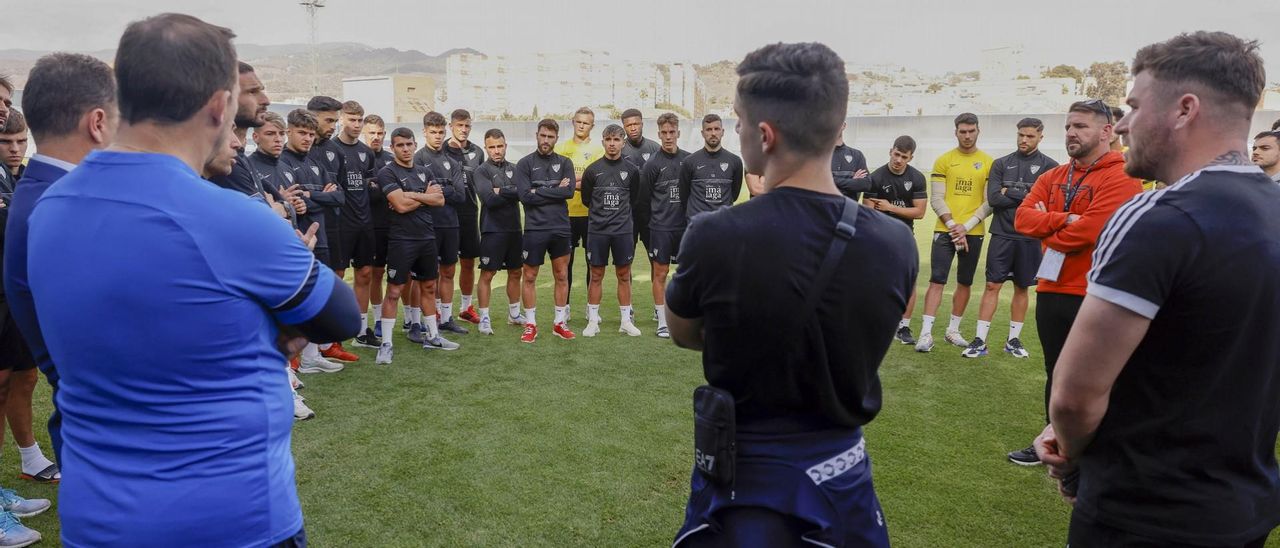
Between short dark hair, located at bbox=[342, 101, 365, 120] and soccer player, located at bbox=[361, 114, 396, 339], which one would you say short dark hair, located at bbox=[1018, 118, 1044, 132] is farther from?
short dark hair, located at bbox=[342, 101, 365, 120]

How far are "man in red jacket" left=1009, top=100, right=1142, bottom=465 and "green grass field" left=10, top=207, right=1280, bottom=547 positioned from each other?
0.67 meters

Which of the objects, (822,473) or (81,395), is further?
(822,473)

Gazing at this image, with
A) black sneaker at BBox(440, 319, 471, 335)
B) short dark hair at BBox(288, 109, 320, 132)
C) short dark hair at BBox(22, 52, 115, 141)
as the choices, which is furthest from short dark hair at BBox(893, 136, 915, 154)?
short dark hair at BBox(22, 52, 115, 141)

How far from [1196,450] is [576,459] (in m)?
3.40

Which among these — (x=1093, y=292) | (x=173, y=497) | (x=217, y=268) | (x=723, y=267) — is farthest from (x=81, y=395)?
(x=1093, y=292)

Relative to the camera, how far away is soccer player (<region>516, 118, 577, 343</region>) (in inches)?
306

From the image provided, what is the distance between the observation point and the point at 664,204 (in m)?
8.27

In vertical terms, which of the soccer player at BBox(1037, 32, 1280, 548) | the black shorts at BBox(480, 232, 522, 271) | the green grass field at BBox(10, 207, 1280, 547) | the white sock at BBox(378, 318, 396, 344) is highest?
the soccer player at BBox(1037, 32, 1280, 548)

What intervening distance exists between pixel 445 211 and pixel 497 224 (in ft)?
2.03

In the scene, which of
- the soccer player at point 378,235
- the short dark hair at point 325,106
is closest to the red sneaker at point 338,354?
the soccer player at point 378,235

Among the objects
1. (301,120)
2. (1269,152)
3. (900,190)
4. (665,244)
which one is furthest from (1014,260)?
(301,120)

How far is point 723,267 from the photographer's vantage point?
175 cm

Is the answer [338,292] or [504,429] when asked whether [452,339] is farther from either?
[338,292]

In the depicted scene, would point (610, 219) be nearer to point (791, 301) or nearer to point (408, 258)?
point (408, 258)
